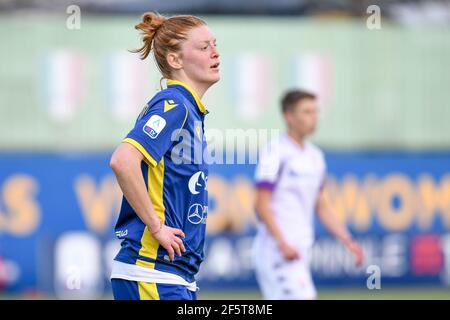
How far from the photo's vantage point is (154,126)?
5.52 metres

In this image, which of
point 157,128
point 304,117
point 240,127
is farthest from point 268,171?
point 240,127

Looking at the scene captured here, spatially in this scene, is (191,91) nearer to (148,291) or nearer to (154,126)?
(154,126)

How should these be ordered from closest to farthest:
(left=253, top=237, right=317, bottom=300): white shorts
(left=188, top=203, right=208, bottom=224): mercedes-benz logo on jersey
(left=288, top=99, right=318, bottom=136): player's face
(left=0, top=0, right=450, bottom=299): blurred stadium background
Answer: (left=188, top=203, right=208, bottom=224): mercedes-benz logo on jersey, (left=253, top=237, right=317, bottom=300): white shorts, (left=288, top=99, right=318, bottom=136): player's face, (left=0, top=0, right=450, bottom=299): blurred stadium background

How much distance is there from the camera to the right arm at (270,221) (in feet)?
A: 30.0

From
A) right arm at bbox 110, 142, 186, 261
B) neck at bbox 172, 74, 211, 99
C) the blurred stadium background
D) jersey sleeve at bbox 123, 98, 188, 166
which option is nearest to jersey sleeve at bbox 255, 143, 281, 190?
neck at bbox 172, 74, 211, 99

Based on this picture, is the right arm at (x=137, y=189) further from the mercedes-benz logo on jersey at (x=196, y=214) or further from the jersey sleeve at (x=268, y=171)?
the jersey sleeve at (x=268, y=171)

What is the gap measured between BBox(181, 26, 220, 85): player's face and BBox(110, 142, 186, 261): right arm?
0.59 meters

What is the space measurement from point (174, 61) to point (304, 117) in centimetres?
387

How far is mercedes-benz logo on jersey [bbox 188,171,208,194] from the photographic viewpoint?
5.67 metres

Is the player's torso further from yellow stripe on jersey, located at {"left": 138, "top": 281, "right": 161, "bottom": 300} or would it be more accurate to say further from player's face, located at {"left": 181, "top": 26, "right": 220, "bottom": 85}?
yellow stripe on jersey, located at {"left": 138, "top": 281, "right": 161, "bottom": 300}

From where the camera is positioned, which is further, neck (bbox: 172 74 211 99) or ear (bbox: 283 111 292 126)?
ear (bbox: 283 111 292 126)

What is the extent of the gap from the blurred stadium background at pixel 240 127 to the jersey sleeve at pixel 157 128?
10398 millimetres

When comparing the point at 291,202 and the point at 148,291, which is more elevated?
the point at 291,202

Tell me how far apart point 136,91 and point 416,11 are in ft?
20.3
